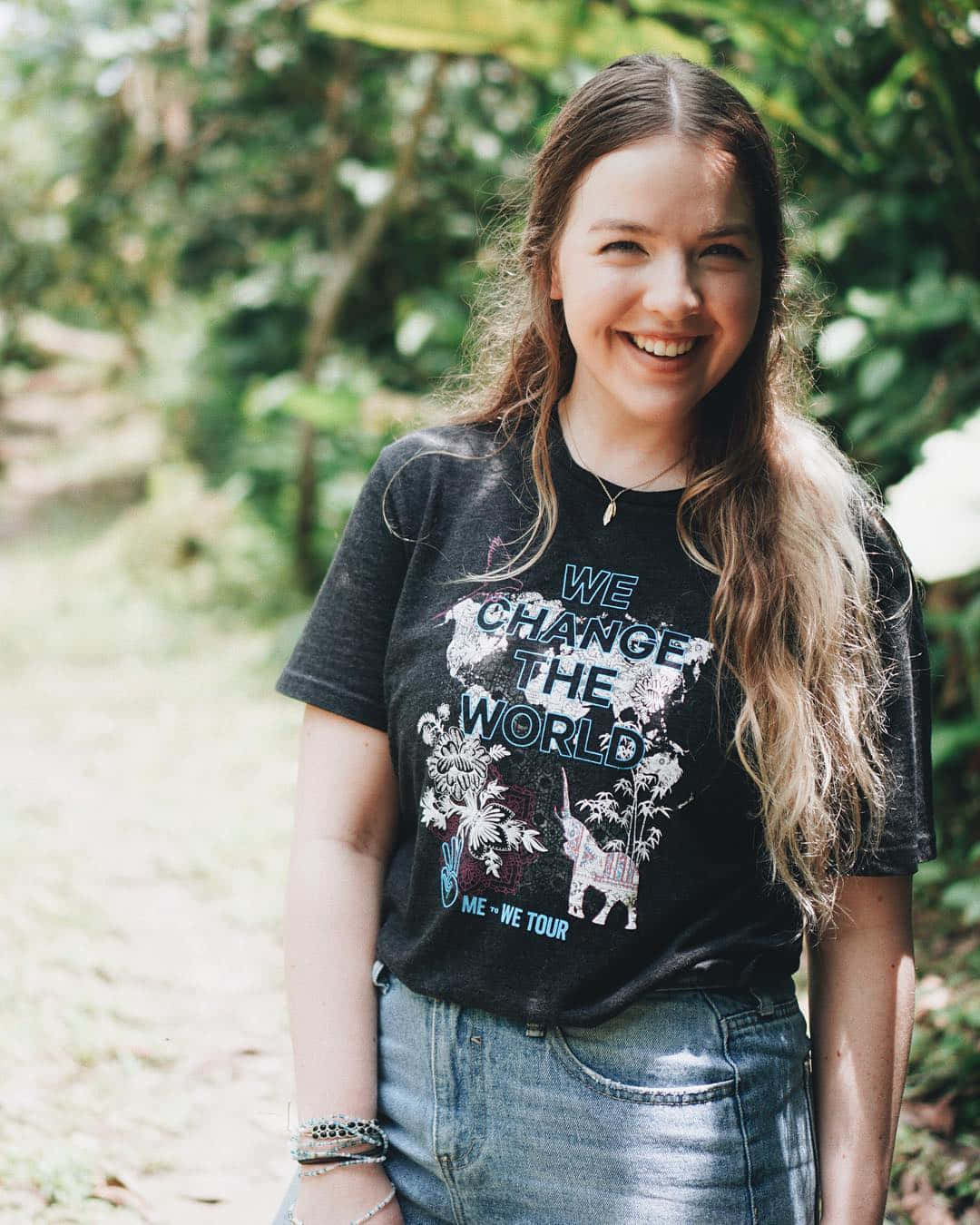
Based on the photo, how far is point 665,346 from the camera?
1.47m

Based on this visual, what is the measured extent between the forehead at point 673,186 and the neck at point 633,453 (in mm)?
259

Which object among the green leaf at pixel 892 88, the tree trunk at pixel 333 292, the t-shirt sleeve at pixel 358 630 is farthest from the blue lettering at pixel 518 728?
the tree trunk at pixel 333 292

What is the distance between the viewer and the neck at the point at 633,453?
155 cm

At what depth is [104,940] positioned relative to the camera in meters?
3.24

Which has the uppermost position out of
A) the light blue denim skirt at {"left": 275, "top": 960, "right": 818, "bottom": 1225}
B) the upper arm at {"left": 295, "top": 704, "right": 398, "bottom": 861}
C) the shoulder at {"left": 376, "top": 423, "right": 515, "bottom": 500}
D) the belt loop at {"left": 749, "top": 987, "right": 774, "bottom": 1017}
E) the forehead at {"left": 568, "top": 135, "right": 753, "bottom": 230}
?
the forehead at {"left": 568, "top": 135, "right": 753, "bottom": 230}

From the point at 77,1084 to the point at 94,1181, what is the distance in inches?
17.0

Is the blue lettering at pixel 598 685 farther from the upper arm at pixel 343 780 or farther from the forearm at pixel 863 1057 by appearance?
the forearm at pixel 863 1057

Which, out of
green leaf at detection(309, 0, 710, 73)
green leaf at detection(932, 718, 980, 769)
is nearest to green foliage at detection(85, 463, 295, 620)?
green leaf at detection(309, 0, 710, 73)

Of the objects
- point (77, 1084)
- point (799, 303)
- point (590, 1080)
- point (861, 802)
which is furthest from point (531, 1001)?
point (77, 1084)

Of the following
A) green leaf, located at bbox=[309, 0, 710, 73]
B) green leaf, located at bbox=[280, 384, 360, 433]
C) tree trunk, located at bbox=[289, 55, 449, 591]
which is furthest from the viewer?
tree trunk, located at bbox=[289, 55, 449, 591]

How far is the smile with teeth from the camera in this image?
147cm

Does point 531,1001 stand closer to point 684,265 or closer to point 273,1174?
point 684,265

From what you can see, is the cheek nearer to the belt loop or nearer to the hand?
the belt loop

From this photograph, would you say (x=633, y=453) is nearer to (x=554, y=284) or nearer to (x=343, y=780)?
(x=554, y=284)
